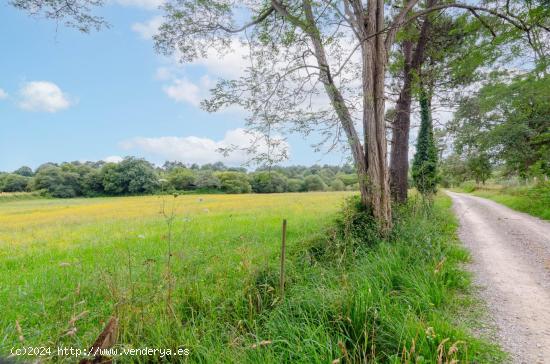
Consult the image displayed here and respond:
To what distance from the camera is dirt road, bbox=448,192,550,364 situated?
2.64m

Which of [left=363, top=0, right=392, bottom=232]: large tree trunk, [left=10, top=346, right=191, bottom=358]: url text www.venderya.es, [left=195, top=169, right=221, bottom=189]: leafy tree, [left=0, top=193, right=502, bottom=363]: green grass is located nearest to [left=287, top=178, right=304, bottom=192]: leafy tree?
[left=195, top=169, right=221, bottom=189]: leafy tree

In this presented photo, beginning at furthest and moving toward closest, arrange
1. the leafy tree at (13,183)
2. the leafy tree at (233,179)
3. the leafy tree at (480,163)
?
1. the leafy tree at (13,183)
2. the leafy tree at (480,163)
3. the leafy tree at (233,179)

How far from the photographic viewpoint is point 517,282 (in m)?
4.14

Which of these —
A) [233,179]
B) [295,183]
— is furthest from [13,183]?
[233,179]

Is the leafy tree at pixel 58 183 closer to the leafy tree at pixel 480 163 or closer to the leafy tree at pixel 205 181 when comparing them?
the leafy tree at pixel 205 181

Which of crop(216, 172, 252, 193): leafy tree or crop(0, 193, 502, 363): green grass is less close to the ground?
crop(216, 172, 252, 193): leafy tree

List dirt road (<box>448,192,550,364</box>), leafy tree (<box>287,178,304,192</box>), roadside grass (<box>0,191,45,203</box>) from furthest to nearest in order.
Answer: roadside grass (<box>0,191,45,203</box>) → leafy tree (<box>287,178,304,192</box>) → dirt road (<box>448,192,550,364</box>)

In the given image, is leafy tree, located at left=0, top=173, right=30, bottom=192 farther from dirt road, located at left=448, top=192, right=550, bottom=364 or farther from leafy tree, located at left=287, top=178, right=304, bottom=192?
dirt road, located at left=448, top=192, right=550, bottom=364

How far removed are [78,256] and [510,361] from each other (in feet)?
29.4

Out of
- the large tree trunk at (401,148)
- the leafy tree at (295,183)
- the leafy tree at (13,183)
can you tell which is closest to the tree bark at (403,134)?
the large tree trunk at (401,148)

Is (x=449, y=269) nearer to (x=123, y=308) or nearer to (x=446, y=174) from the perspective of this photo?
(x=123, y=308)

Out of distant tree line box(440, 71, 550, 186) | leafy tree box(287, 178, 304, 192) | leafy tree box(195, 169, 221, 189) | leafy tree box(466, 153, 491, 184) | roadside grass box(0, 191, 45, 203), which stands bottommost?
roadside grass box(0, 191, 45, 203)

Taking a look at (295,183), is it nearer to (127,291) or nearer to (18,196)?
(127,291)

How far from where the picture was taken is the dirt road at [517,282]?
8.66 feet
